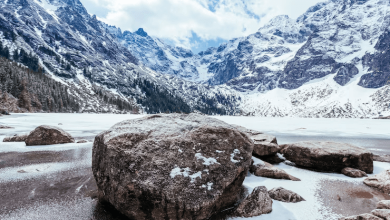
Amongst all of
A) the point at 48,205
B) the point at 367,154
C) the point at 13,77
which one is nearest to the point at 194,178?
the point at 48,205

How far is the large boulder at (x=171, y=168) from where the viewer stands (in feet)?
16.0

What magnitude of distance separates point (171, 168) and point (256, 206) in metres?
2.62

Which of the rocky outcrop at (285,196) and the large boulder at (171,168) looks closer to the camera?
the large boulder at (171,168)

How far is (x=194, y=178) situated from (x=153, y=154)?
51.5 inches

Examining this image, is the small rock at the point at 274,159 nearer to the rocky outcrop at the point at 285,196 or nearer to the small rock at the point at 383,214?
the rocky outcrop at the point at 285,196

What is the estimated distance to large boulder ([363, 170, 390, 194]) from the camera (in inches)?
290

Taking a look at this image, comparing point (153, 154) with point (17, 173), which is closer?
point (153, 154)

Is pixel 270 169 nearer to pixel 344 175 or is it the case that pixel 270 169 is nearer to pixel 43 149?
pixel 344 175

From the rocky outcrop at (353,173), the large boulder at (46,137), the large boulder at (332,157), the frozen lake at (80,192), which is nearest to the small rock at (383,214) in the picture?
the frozen lake at (80,192)

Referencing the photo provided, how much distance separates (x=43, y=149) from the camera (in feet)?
41.7

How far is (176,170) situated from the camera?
5312mm

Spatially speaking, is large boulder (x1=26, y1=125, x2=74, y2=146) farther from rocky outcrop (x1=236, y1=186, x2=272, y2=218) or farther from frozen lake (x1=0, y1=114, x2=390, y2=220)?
rocky outcrop (x1=236, y1=186, x2=272, y2=218)

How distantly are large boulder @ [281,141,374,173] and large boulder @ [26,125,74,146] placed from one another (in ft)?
52.4

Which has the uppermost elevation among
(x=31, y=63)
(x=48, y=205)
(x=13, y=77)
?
(x=31, y=63)
